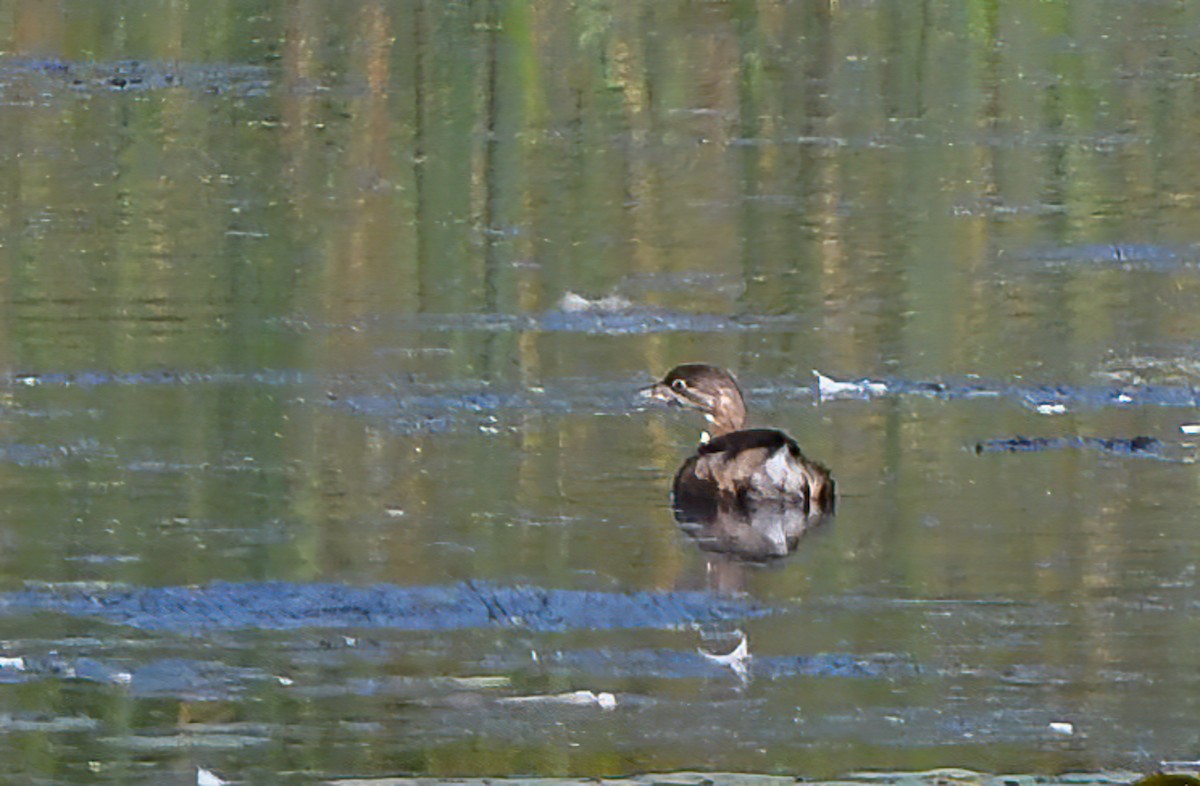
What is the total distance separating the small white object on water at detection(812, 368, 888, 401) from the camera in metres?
9.09

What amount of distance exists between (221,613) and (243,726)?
953mm

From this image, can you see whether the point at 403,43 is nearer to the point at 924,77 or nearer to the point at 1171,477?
the point at 924,77

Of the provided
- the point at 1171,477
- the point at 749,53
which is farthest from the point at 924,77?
the point at 1171,477

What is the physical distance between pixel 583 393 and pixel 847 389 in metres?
0.82

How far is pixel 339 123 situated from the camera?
14.1 meters

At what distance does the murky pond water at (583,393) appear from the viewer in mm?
6062

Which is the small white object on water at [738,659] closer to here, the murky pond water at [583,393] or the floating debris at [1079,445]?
the murky pond water at [583,393]

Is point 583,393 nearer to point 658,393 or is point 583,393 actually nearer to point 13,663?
point 658,393

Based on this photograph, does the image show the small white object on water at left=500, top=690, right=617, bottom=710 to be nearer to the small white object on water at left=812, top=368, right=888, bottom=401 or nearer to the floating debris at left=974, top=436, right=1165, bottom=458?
the floating debris at left=974, top=436, right=1165, bottom=458

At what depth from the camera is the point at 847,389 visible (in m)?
9.15

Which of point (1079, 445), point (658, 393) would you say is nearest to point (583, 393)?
point (658, 393)

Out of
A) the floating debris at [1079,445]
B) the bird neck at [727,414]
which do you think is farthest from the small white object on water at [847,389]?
the floating debris at [1079,445]

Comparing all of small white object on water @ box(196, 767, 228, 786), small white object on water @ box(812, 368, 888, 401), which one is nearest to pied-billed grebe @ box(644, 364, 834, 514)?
small white object on water @ box(812, 368, 888, 401)

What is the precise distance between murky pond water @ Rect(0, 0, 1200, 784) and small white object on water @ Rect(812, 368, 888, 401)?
25 millimetres
